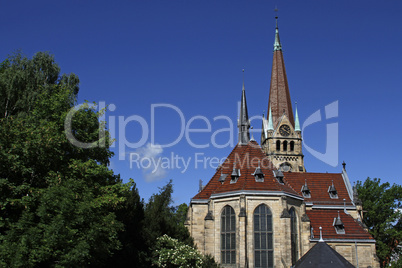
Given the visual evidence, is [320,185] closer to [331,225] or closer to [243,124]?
[331,225]

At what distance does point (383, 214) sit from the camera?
4988cm

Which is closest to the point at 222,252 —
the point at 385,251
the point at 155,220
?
the point at 155,220

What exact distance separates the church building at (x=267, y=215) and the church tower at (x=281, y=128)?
15497 millimetres

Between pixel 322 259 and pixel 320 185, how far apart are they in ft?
66.6

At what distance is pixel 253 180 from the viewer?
35.0 m

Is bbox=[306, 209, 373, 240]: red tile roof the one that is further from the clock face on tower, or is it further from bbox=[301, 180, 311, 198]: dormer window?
the clock face on tower

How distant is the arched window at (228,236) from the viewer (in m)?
33.7

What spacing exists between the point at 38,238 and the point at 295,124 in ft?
174

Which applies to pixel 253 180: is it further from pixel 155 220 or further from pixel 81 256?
pixel 81 256

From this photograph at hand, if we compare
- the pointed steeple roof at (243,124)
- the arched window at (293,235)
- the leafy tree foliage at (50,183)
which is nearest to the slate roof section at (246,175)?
the arched window at (293,235)

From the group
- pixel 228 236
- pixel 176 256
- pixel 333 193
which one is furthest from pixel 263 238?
pixel 333 193

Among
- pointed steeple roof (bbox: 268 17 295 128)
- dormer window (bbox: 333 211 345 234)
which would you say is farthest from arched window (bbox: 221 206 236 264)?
pointed steeple roof (bbox: 268 17 295 128)

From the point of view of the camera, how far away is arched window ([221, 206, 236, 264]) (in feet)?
110

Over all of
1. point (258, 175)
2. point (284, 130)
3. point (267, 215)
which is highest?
point (284, 130)
